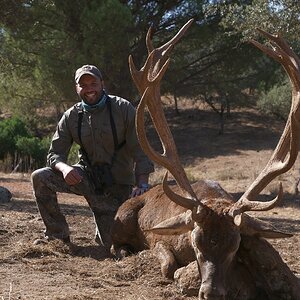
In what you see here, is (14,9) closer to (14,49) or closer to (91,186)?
(14,49)

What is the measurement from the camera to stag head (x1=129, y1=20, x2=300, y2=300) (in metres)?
4.79

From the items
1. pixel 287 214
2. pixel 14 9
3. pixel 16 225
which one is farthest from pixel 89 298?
pixel 14 9

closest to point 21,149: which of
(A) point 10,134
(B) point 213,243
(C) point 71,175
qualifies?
(A) point 10,134

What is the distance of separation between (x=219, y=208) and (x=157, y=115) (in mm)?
1082

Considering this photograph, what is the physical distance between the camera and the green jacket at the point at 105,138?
7.08 meters

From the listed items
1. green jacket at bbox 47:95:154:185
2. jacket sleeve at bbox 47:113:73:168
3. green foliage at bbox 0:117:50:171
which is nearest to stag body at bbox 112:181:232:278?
green jacket at bbox 47:95:154:185

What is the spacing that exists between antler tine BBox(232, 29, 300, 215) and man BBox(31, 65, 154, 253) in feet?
6.46

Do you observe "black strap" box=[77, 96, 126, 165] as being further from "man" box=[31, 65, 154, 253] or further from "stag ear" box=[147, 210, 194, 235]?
"stag ear" box=[147, 210, 194, 235]

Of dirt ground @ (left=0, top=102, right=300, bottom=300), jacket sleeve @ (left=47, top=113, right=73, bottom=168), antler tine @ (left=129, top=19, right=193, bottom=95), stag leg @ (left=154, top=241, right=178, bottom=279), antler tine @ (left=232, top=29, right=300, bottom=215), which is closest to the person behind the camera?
antler tine @ (left=232, top=29, right=300, bottom=215)

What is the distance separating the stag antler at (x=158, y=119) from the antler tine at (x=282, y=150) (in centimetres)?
42

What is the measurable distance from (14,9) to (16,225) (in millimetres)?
8651

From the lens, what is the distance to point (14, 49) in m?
18.5

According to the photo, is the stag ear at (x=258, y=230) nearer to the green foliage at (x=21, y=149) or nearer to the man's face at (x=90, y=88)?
the man's face at (x=90, y=88)

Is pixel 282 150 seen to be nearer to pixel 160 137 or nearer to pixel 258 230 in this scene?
pixel 258 230
